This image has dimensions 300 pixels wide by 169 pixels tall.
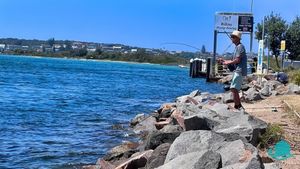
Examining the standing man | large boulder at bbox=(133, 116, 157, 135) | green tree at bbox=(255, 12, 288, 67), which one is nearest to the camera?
the standing man

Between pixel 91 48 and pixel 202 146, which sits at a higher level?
pixel 202 146

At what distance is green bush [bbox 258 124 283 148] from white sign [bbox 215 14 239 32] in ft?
118

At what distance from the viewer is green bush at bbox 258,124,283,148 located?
8.94 m

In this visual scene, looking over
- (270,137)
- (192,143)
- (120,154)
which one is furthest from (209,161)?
(120,154)

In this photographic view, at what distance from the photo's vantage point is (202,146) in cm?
713

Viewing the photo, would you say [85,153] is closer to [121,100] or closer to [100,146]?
[100,146]

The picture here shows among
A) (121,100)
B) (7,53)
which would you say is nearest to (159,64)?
(7,53)

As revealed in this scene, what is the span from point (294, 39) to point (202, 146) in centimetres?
4872

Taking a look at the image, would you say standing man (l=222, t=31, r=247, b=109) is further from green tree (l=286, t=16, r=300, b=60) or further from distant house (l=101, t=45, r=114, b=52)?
distant house (l=101, t=45, r=114, b=52)

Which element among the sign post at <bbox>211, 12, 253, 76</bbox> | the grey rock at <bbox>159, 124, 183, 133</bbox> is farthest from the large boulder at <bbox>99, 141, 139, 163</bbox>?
the sign post at <bbox>211, 12, 253, 76</bbox>

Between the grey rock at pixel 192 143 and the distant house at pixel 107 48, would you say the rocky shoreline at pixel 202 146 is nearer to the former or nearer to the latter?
the grey rock at pixel 192 143

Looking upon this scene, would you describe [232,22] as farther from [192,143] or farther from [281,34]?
[192,143]

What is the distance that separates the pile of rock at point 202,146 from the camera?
6203mm

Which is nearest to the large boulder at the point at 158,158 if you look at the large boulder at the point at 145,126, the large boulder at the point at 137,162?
the large boulder at the point at 137,162
